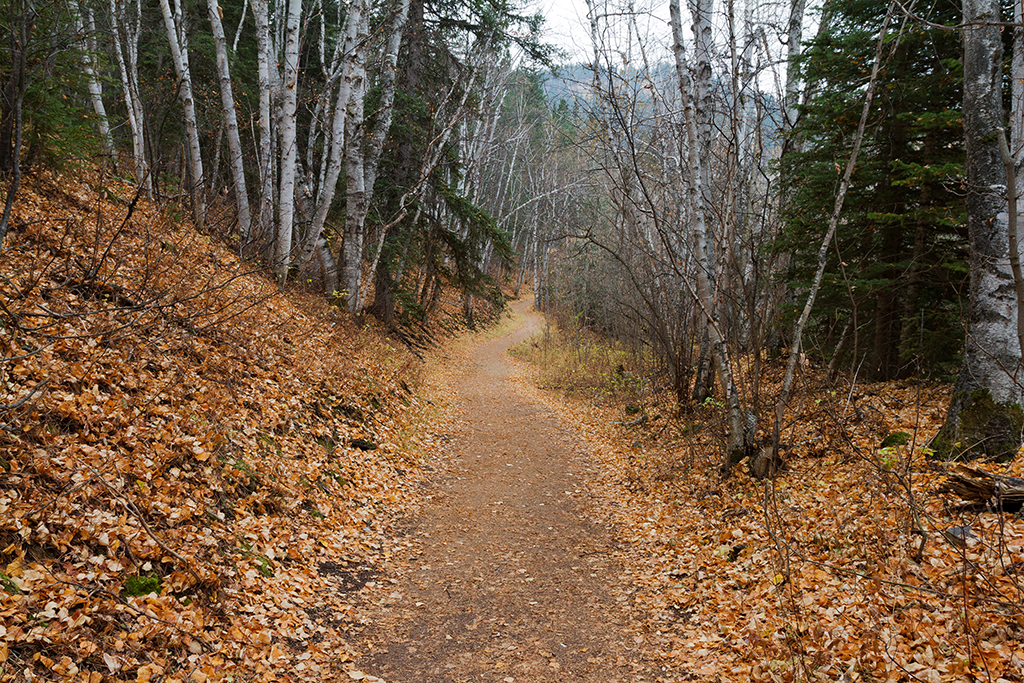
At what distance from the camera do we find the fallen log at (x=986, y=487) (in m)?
4.09

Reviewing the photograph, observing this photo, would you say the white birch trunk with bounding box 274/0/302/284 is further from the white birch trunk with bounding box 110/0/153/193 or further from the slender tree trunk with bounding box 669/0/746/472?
the slender tree trunk with bounding box 669/0/746/472

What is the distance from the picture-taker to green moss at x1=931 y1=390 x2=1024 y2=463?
15.7 feet

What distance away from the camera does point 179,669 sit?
10.2ft

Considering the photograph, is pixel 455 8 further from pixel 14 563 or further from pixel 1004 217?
pixel 14 563

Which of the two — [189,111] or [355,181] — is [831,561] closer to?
Result: [355,181]

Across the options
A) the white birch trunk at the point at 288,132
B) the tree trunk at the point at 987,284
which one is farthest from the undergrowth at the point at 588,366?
the white birch trunk at the point at 288,132

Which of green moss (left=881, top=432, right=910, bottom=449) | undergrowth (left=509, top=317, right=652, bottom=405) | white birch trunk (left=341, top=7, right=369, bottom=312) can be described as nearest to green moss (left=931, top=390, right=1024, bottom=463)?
green moss (left=881, top=432, right=910, bottom=449)

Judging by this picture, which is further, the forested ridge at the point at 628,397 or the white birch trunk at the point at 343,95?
the white birch trunk at the point at 343,95

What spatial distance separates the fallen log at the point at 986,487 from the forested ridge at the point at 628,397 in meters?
0.03

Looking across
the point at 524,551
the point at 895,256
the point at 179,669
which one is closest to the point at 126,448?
the point at 179,669

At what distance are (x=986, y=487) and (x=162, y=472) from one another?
6.66 metres

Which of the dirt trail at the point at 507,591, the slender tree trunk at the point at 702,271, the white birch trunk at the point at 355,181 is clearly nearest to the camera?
the dirt trail at the point at 507,591

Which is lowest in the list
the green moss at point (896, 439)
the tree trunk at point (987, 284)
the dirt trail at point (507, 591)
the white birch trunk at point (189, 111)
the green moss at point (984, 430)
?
the dirt trail at point (507, 591)

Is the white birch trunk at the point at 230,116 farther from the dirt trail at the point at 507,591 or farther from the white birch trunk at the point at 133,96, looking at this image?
the dirt trail at the point at 507,591
